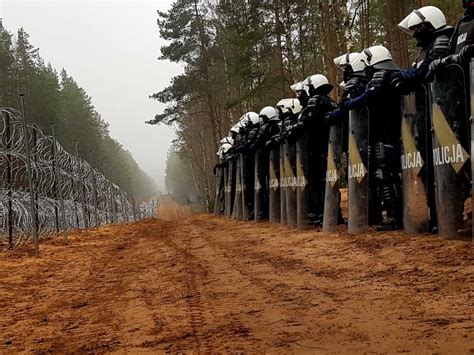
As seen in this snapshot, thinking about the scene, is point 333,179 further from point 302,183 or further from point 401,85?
point 401,85

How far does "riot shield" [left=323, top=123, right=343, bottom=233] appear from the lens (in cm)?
902

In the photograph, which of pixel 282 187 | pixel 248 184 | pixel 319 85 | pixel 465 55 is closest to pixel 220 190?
pixel 248 184

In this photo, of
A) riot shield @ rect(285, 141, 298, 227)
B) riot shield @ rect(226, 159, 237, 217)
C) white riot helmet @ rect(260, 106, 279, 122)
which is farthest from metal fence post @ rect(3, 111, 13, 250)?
riot shield @ rect(226, 159, 237, 217)

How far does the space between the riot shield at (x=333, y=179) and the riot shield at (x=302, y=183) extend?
1.12 m

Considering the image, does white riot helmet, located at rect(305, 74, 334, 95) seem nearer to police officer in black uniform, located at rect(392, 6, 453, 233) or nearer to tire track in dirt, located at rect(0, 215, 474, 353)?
police officer in black uniform, located at rect(392, 6, 453, 233)

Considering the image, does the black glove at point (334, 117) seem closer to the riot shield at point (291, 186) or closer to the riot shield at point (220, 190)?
the riot shield at point (291, 186)

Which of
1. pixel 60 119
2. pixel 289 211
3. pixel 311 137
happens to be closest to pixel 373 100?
Result: pixel 311 137

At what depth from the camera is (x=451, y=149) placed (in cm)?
595

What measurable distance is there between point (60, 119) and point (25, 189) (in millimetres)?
42672

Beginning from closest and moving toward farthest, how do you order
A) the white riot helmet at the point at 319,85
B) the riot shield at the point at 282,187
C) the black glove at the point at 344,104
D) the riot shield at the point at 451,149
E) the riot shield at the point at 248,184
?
the riot shield at the point at 451,149 < the black glove at the point at 344,104 < the white riot helmet at the point at 319,85 < the riot shield at the point at 282,187 < the riot shield at the point at 248,184

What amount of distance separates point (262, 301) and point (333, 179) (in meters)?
5.09

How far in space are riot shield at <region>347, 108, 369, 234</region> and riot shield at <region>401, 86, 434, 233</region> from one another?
0.93m

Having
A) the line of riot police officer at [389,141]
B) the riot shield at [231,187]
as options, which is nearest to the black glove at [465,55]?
the line of riot police officer at [389,141]

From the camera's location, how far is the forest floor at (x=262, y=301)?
322cm
